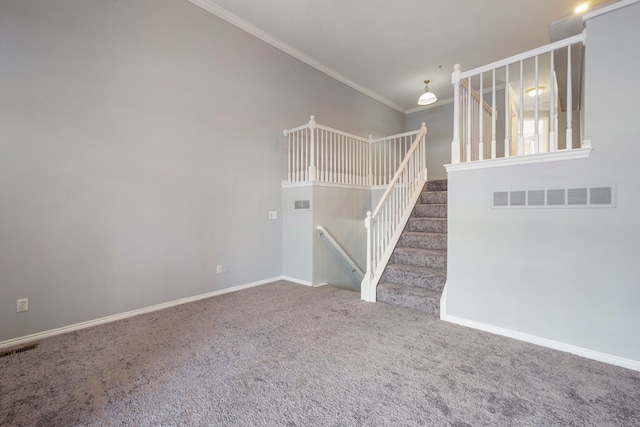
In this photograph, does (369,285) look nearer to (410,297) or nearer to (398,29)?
(410,297)

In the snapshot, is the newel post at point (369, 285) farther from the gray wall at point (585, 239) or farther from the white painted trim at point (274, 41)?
the white painted trim at point (274, 41)

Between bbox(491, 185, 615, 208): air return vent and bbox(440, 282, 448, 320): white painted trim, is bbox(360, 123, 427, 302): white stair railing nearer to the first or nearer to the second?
bbox(440, 282, 448, 320): white painted trim

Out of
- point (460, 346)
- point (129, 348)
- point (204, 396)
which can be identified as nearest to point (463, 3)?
point (460, 346)

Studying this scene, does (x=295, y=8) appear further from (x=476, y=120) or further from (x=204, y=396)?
(x=204, y=396)

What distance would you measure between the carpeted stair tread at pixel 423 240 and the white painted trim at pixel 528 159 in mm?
1142

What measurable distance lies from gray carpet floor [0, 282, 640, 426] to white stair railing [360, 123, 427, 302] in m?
0.77

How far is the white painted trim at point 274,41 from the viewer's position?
3.58 m

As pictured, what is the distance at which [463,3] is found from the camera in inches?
140

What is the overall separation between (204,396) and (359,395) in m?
0.93

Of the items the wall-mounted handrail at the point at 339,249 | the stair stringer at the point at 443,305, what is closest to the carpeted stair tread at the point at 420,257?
the stair stringer at the point at 443,305

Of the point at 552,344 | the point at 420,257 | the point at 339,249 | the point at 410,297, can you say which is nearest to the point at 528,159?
the point at 552,344

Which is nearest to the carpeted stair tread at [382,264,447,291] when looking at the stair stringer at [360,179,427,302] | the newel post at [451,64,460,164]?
the stair stringer at [360,179,427,302]

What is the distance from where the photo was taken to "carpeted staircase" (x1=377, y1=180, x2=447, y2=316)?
3.09 metres

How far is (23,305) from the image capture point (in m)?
2.38
